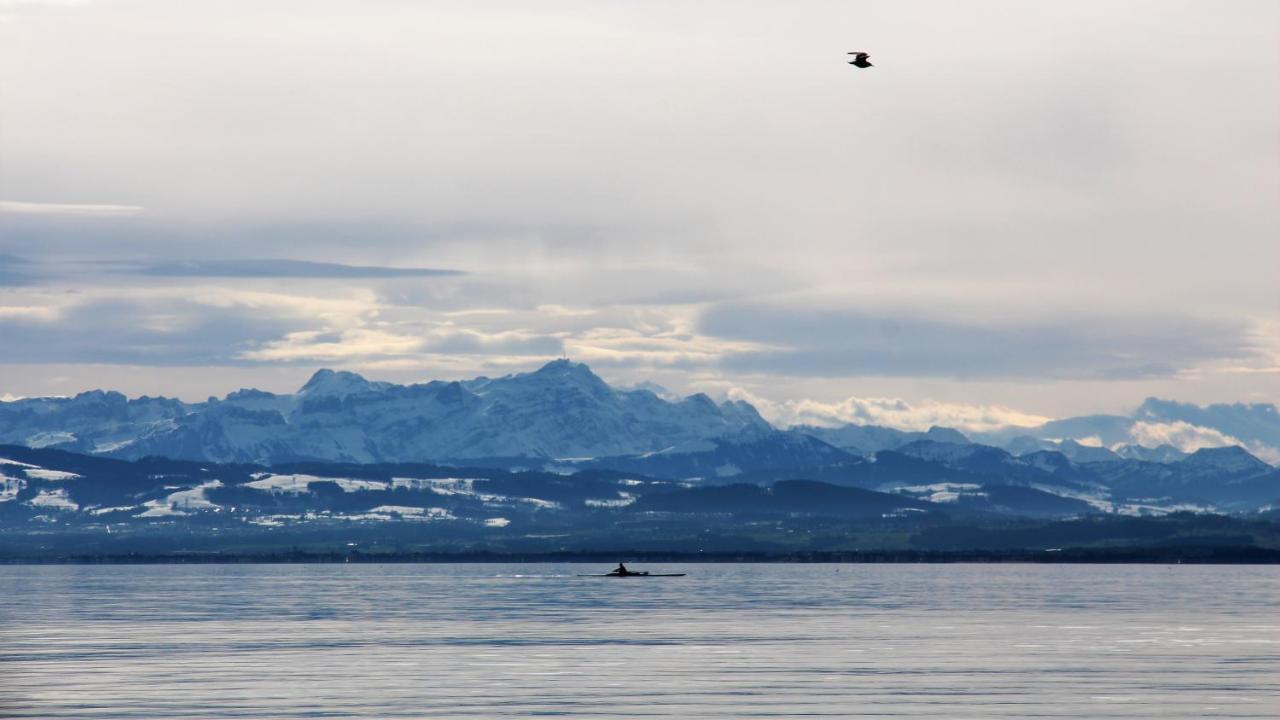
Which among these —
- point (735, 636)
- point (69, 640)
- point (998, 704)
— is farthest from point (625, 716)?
point (69, 640)

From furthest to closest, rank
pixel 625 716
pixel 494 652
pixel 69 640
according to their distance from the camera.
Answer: pixel 69 640
pixel 494 652
pixel 625 716

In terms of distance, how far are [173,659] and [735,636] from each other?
4527cm

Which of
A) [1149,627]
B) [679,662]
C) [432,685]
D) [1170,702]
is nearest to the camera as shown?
[1170,702]

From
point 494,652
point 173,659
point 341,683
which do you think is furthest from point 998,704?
point 173,659

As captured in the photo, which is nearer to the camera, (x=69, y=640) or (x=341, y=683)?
(x=341, y=683)

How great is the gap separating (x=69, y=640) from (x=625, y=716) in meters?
73.9

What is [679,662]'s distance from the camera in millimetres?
118250

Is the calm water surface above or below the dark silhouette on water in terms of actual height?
below

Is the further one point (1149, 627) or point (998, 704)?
point (1149, 627)

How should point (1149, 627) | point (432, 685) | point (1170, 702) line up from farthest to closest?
point (1149, 627)
point (432, 685)
point (1170, 702)

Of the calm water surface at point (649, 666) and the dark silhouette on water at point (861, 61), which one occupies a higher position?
the dark silhouette on water at point (861, 61)

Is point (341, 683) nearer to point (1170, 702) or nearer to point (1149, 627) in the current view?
point (1170, 702)

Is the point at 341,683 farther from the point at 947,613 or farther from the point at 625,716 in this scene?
the point at 947,613

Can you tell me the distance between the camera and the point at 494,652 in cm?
12938
